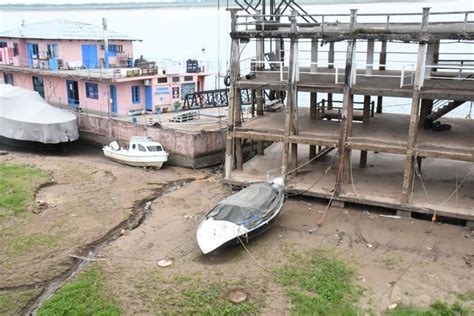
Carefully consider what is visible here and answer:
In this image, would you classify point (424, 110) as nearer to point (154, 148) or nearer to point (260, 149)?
point (260, 149)

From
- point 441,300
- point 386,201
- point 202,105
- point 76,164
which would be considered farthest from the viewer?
point 202,105

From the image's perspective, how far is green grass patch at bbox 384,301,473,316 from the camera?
558 inches

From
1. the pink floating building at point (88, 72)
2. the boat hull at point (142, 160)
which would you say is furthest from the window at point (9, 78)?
the boat hull at point (142, 160)

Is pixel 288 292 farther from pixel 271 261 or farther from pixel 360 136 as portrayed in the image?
pixel 360 136

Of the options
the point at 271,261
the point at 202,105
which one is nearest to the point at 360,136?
the point at 271,261

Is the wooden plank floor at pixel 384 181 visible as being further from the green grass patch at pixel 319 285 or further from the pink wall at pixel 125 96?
the pink wall at pixel 125 96

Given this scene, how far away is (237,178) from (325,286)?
32.4 ft

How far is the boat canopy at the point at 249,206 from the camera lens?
706 inches

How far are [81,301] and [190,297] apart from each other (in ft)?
10.8

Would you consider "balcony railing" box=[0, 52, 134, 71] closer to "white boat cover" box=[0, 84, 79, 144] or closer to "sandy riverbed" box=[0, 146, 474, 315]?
"white boat cover" box=[0, 84, 79, 144]

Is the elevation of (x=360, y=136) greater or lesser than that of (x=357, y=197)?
greater

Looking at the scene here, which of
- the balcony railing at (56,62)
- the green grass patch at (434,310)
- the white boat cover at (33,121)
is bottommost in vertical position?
the green grass patch at (434,310)

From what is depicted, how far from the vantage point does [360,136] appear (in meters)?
22.8

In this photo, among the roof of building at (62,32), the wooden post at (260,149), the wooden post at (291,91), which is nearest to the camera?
the wooden post at (291,91)
